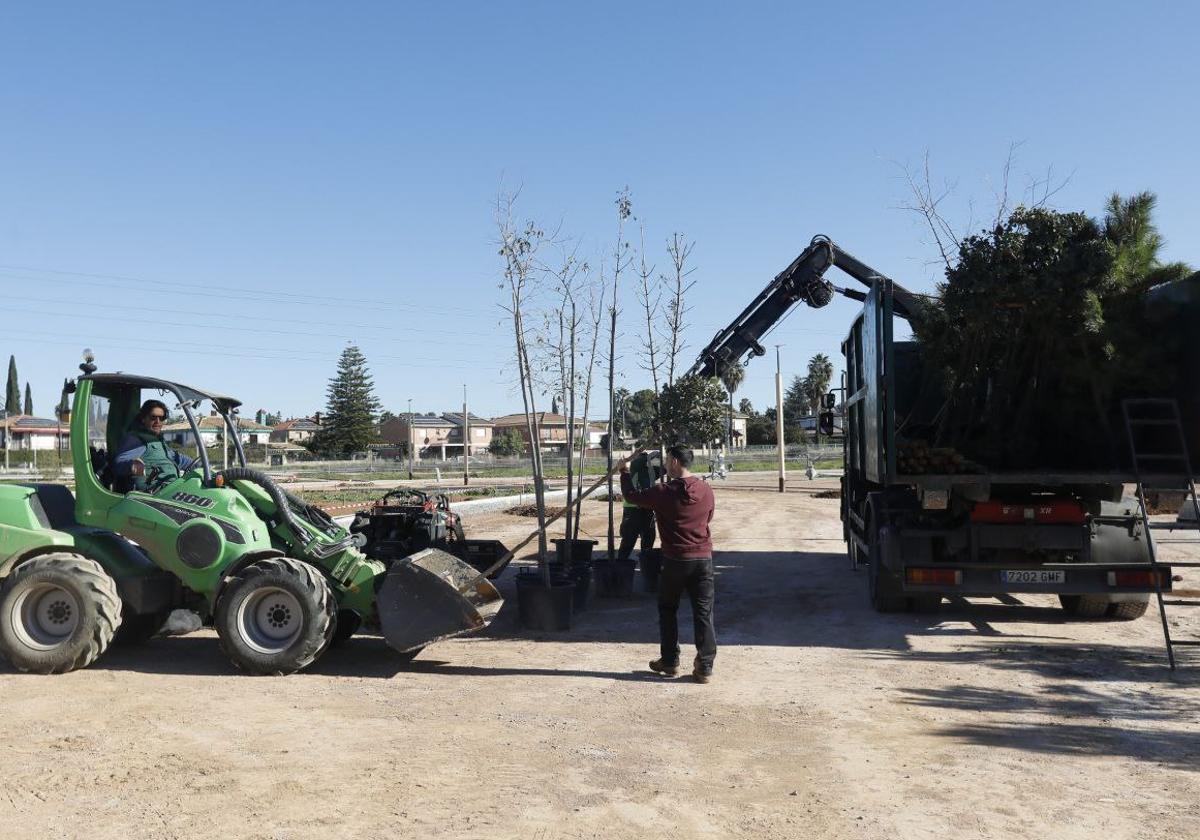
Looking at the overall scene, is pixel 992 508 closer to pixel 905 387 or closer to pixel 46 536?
pixel 905 387

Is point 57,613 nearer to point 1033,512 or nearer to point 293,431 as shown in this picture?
point 1033,512

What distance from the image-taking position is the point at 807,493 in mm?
31062

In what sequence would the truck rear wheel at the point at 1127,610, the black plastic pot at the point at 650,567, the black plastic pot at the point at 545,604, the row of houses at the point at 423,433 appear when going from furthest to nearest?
the row of houses at the point at 423,433
the black plastic pot at the point at 650,567
the truck rear wheel at the point at 1127,610
the black plastic pot at the point at 545,604

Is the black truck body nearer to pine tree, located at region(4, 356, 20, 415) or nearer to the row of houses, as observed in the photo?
the row of houses

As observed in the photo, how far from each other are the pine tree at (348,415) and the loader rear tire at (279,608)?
248 ft

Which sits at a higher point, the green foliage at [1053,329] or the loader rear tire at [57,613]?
the green foliage at [1053,329]


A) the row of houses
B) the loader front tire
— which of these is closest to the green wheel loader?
the loader front tire

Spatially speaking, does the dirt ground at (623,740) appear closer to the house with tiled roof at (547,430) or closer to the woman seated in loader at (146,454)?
the woman seated in loader at (146,454)

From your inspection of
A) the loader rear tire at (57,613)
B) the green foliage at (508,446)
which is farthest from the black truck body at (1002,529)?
the green foliage at (508,446)

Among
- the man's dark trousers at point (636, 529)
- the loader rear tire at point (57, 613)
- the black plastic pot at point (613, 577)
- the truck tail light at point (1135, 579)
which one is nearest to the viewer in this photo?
the loader rear tire at point (57, 613)

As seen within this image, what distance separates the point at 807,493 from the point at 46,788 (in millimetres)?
28272

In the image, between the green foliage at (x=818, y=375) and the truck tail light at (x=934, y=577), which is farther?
the green foliage at (x=818, y=375)

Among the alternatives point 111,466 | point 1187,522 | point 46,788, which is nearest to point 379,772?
point 46,788

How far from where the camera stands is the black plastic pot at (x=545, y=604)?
8.59 m
